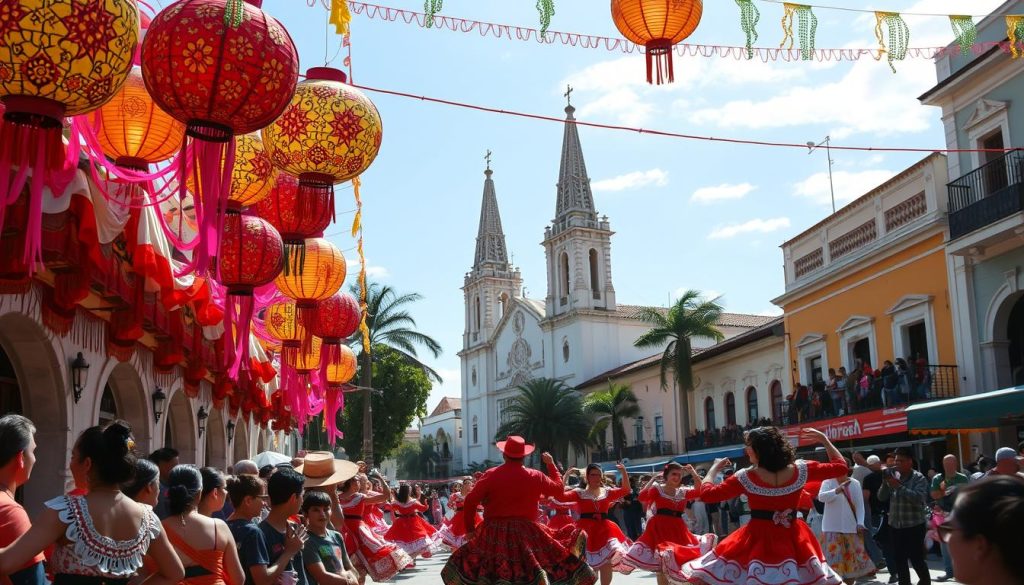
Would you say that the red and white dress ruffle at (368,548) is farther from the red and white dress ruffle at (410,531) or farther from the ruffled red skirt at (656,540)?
the red and white dress ruffle at (410,531)

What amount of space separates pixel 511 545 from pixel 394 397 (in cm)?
4109

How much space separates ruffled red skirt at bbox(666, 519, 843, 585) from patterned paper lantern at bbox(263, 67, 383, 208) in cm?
411

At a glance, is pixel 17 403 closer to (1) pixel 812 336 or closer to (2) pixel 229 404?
(2) pixel 229 404

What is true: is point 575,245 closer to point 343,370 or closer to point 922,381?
point 922,381

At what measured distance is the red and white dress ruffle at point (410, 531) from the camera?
57.7ft

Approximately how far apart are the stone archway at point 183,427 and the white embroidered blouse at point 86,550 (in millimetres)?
13056

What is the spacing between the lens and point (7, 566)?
13.0 ft

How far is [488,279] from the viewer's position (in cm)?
8231

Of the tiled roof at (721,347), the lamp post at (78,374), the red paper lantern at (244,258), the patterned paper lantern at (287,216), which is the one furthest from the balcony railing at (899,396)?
the lamp post at (78,374)

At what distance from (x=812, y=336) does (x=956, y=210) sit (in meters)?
8.74

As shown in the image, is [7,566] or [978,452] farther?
[978,452]

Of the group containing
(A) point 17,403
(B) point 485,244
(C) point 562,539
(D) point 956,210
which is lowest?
(C) point 562,539

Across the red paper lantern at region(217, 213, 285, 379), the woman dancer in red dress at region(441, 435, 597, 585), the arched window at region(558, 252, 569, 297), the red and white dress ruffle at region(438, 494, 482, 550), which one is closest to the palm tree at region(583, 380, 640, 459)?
the arched window at region(558, 252, 569, 297)

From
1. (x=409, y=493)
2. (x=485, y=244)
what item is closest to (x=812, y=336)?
(x=409, y=493)
